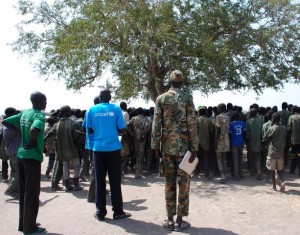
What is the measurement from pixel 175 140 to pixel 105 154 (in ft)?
4.18

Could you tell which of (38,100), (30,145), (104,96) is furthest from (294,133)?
(30,145)

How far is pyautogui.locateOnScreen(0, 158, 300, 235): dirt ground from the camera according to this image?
515 cm

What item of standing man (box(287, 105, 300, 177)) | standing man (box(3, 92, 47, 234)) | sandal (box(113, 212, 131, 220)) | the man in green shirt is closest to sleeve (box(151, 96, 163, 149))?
sandal (box(113, 212, 131, 220))

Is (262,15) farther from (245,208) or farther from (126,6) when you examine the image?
(245,208)

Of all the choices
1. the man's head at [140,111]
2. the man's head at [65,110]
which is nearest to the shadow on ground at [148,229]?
the man's head at [65,110]

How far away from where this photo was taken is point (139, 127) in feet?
30.3

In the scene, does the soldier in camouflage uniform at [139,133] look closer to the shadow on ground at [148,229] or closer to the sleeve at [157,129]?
the shadow on ground at [148,229]

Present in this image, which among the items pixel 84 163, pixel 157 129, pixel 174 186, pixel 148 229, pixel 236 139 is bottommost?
pixel 148 229

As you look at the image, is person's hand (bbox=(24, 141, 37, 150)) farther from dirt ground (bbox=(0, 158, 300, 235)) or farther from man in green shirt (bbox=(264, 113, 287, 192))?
man in green shirt (bbox=(264, 113, 287, 192))

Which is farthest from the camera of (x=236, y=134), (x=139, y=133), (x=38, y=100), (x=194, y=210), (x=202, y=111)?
(x=139, y=133)

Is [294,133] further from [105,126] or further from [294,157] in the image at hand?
[105,126]

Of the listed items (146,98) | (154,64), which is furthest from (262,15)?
(146,98)

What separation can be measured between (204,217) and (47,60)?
9.55 meters

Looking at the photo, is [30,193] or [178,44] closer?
[30,193]
